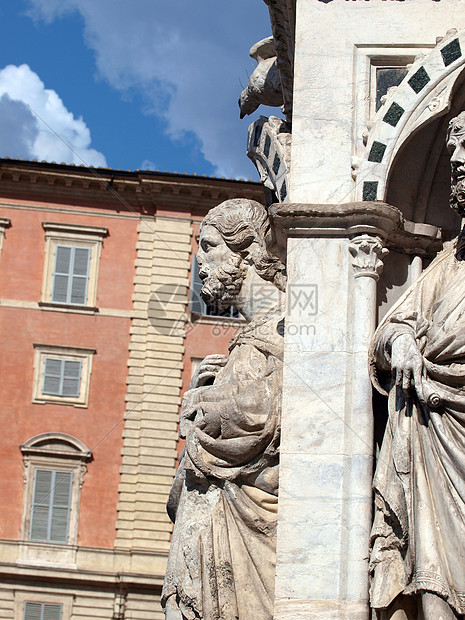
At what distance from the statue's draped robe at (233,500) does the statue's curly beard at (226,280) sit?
600 mm

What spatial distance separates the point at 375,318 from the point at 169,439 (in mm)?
28511

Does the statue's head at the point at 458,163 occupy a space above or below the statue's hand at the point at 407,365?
above

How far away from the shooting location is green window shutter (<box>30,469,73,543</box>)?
1377 inches

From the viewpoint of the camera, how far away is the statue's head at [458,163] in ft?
24.0

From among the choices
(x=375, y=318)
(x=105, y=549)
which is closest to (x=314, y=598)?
(x=375, y=318)

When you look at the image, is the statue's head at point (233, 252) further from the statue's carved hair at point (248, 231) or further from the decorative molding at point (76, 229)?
the decorative molding at point (76, 229)

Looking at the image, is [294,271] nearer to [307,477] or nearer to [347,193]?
→ [347,193]

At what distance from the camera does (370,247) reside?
7.64m

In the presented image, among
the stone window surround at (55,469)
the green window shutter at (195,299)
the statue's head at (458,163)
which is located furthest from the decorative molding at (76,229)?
the statue's head at (458,163)

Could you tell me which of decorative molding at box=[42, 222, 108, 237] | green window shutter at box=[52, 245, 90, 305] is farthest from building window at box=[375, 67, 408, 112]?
decorative molding at box=[42, 222, 108, 237]

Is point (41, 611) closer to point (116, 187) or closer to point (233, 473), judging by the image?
point (116, 187)

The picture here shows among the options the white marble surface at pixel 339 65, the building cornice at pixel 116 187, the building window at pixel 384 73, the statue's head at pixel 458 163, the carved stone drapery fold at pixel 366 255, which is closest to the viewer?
the statue's head at pixel 458 163

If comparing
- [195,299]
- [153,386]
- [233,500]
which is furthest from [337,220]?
[195,299]

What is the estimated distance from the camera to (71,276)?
37344 mm
